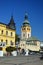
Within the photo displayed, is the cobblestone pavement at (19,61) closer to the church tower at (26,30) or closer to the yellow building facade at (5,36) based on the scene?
the yellow building facade at (5,36)

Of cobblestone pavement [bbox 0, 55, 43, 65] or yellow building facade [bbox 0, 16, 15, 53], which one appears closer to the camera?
cobblestone pavement [bbox 0, 55, 43, 65]

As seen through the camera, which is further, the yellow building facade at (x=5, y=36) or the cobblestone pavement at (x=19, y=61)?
the yellow building facade at (x=5, y=36)

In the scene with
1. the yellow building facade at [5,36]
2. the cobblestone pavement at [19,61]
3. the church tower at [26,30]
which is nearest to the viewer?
the cobblestone pavement at [19,61]

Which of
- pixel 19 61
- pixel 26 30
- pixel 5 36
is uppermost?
pixel 26 30

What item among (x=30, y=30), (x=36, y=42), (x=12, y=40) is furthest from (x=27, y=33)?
(x=12, y=40)

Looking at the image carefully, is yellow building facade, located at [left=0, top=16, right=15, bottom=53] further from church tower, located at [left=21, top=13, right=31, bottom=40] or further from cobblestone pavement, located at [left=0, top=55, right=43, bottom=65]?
church tower, located at [left=21, top=13, right=31, bottom=40]

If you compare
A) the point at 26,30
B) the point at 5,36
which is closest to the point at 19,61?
the point at 5,36

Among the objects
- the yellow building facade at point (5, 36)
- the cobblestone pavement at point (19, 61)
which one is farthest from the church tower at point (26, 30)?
the cobblestone pavement at point (19, 61)

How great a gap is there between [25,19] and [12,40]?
92.3 metres

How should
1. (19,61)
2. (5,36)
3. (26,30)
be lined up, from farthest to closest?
(26,30) < (5,36) < (19,61)

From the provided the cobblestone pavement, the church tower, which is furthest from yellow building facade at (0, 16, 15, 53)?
the church tower

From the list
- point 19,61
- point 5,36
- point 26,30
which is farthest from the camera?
point 26,30

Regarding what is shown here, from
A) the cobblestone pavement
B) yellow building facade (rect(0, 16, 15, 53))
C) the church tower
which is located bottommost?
the cobblestone pavement

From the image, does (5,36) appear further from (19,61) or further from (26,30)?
(26,30)
